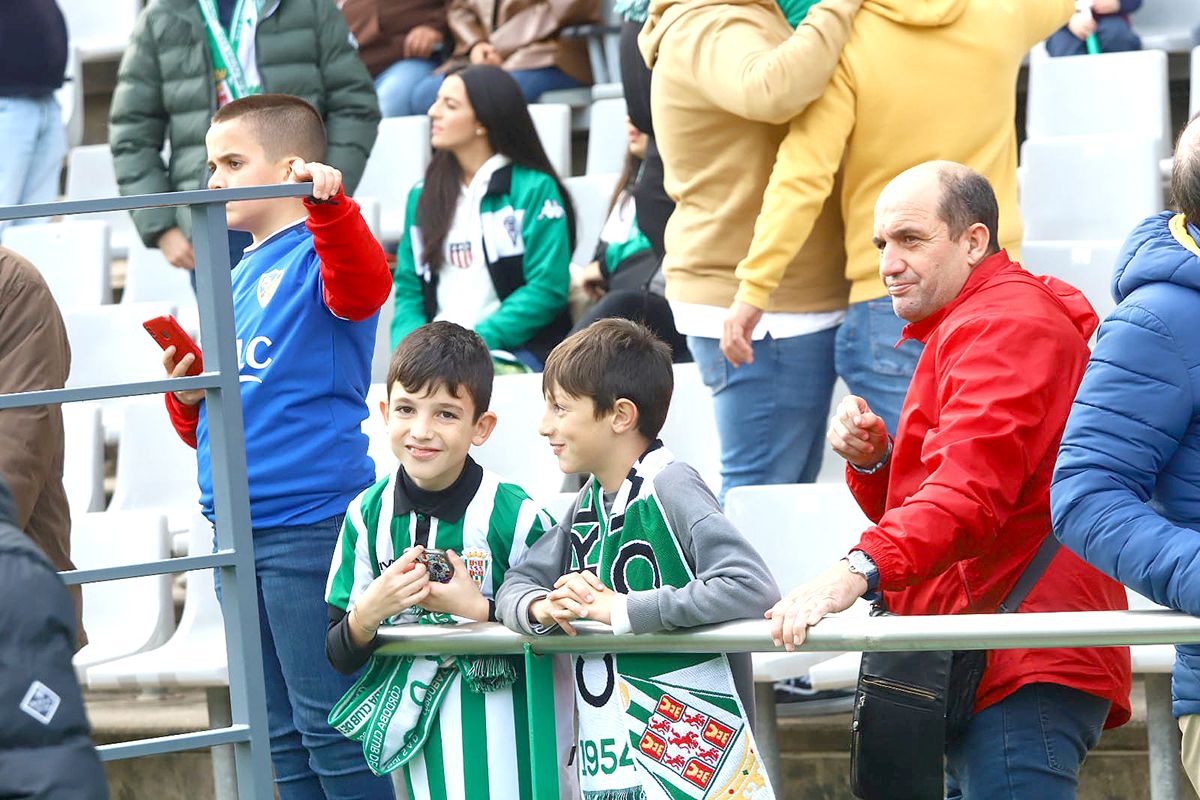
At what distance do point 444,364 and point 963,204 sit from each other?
0.82 meters

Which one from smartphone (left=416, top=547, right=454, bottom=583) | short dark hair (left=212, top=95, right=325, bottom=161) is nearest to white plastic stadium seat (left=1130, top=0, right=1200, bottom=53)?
short dark hair (left=212, top=95, right=325, bottom=161)

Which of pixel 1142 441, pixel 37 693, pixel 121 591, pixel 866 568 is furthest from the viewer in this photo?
pixel 121 591

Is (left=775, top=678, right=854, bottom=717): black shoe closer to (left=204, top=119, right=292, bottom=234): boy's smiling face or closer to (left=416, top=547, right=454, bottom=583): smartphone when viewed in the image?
(left=416, top=547, right=454, bottom=583): smartphone

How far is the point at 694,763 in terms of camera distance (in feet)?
8.23

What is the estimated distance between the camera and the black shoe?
389cm

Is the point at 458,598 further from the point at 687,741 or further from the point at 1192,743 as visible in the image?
the point at 1192,743

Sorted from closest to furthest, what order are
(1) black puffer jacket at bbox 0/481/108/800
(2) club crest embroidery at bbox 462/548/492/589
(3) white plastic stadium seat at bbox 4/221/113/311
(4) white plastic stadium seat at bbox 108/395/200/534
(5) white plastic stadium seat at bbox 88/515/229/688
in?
(1) black puffer jacket at bbox 0/481/108/800 < (2) club crest embroidery at bbox 462/548/492/589 < (5) white plastic stadium seat at bbox 88/515/229/688 < (4) white plastic stadium seat at bbox 108/395/200/534 < (3) white plastic stadium seat at bbox 4/221/113/311

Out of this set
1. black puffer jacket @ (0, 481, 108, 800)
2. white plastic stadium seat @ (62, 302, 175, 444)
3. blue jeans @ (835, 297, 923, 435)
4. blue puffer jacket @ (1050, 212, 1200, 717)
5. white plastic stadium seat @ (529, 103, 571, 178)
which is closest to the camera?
black puffer jacket @ (0, 481, 108, 800)

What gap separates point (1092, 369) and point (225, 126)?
1628 mm

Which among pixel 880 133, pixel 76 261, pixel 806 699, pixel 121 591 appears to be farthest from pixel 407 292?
pixel 880 133

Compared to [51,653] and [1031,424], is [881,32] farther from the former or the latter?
[51,653]

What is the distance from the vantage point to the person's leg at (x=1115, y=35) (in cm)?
585

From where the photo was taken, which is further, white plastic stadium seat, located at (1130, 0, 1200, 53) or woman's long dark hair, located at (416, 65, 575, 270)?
white plastic stadium seat, located at (1130, 0, 1200, 53)

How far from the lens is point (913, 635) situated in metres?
2.22
